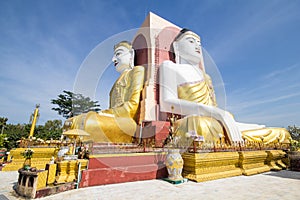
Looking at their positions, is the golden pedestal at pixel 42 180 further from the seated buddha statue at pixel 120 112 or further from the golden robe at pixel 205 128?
the golden robe at pixel 205 128

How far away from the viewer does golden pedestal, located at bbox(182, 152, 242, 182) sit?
4.76 m

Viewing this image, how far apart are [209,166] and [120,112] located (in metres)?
4.77

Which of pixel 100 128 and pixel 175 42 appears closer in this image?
pixel 100 128

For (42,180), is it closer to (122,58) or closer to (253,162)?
(253,162)

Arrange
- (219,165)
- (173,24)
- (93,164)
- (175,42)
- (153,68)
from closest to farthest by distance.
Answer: (93,164) → (219,165) → (153,68) → (175,42) → (173,24)

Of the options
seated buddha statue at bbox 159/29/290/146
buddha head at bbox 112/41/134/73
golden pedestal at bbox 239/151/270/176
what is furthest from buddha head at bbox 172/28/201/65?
golden pedestal at bbox 239/151/270/176

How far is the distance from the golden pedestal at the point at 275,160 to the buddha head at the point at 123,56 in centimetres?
842

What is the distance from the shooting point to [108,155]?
4.46 metres

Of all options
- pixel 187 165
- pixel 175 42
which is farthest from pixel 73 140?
pixel 175 42

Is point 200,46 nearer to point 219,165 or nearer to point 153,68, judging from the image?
point 153,68

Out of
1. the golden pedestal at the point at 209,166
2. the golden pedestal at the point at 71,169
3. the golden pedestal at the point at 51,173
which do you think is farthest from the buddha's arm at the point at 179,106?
the golden pedestal at the point at 51,173

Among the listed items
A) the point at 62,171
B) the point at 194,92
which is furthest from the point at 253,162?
the point at 62,171

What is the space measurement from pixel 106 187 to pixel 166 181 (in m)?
1.59

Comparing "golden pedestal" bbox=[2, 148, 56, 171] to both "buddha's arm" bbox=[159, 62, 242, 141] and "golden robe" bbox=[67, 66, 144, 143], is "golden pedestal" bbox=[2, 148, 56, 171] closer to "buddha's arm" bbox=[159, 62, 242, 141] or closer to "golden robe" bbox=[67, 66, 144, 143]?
"golden robe" bbox=[67, 66, 144, 143]
